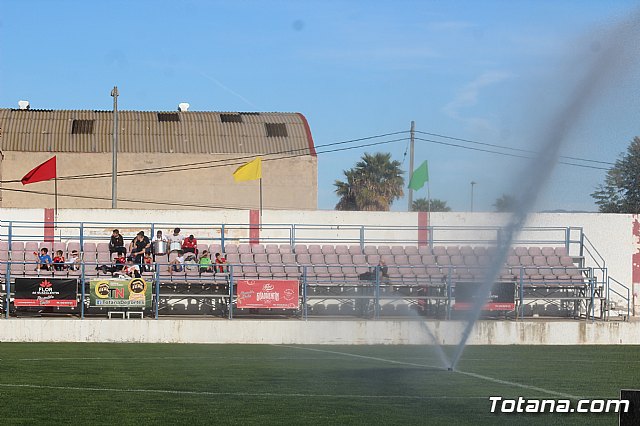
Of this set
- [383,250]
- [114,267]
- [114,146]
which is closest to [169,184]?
[114,146]

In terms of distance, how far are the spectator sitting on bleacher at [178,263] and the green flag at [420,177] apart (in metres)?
12.3

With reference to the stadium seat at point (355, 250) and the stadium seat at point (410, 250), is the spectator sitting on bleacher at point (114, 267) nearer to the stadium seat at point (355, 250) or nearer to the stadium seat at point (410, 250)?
the stadium seat at point (355, 250)

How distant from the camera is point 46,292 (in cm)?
3059

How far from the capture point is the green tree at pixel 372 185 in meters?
75.3

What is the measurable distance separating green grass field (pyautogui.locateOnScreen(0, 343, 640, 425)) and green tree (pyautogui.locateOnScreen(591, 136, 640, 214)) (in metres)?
14.0

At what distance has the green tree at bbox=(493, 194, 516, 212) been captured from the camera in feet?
53.2

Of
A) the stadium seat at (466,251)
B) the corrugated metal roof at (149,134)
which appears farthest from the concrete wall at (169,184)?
the stadium seat at (466,251)

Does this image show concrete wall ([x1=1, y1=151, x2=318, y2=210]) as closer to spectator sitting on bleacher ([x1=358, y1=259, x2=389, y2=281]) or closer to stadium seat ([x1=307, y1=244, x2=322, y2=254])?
stadium seat ([x1=307, y1=244, x2=322, y2=254])

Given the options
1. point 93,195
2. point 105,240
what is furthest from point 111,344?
point 93,195

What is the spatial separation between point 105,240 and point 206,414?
2514 cm

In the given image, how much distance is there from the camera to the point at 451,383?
16938 mm

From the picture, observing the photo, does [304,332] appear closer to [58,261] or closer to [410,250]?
[58,261]

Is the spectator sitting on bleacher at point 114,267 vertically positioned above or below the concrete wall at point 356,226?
below

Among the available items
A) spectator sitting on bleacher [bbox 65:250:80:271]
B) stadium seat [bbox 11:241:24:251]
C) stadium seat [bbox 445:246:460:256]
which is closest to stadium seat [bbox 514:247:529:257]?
stadium seat [bbox 445:246:460:256]
